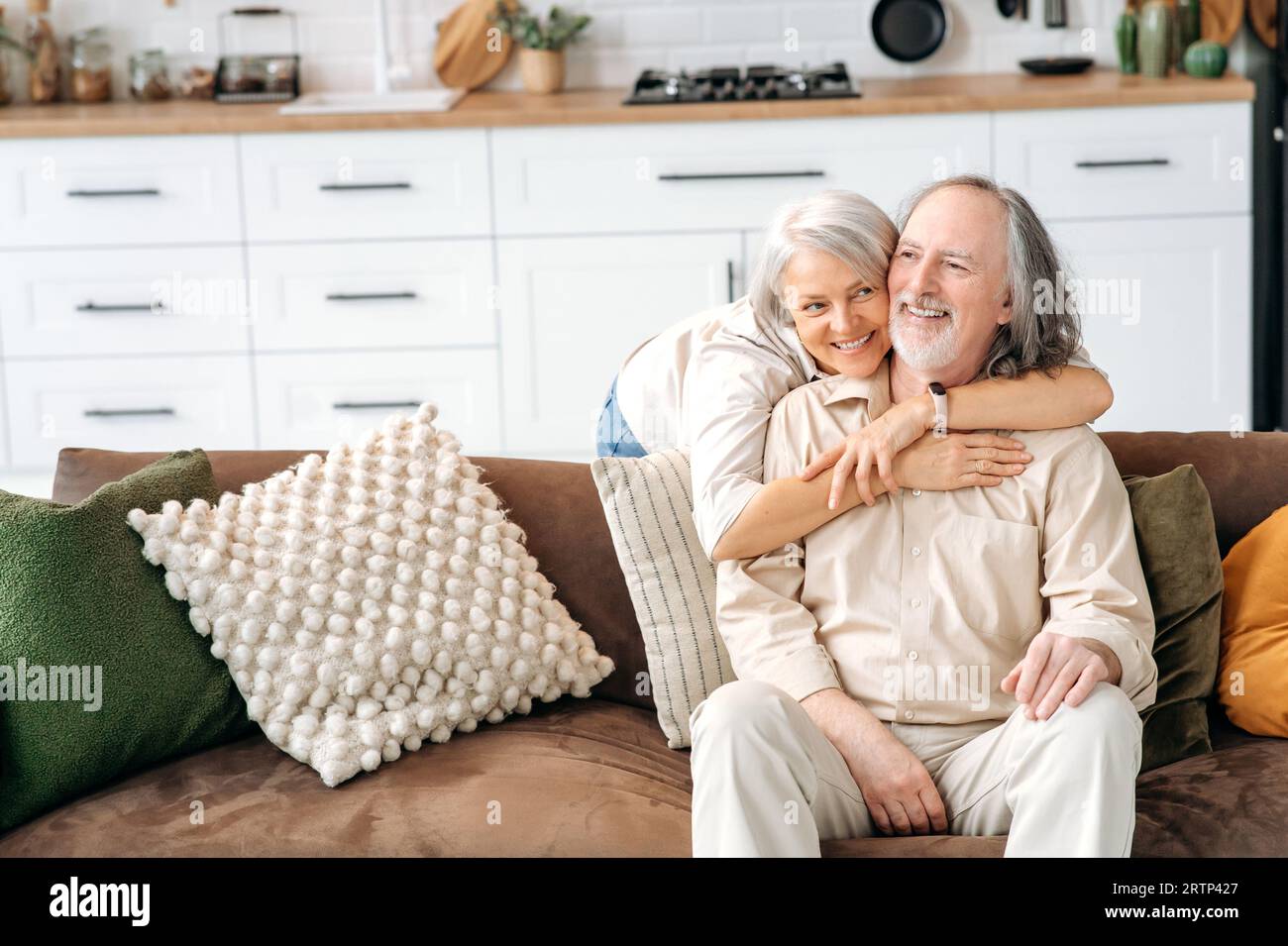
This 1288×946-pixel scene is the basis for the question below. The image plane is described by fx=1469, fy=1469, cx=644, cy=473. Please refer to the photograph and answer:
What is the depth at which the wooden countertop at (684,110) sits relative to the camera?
362 cm

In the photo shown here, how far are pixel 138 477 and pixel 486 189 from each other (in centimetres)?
193

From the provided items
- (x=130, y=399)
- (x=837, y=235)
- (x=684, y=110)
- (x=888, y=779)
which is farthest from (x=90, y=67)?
(x=888, y=779)

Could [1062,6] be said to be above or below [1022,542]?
above

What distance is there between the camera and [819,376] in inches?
81.3

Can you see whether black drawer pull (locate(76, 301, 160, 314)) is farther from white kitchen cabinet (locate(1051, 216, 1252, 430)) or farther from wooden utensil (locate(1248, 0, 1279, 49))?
wooden utensil (locate(1248, 0, 1279, 49))

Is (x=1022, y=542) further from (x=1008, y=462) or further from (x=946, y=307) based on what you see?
(x=946, y=307)

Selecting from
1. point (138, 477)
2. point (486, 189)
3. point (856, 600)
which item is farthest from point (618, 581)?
point (486, 189)

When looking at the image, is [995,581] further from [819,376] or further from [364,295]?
[364,295]

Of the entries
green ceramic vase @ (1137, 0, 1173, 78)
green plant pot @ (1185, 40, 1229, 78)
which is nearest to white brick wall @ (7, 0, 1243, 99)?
green ceramic vase @ (1137, 0, 1173, 78)

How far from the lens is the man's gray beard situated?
191 cm

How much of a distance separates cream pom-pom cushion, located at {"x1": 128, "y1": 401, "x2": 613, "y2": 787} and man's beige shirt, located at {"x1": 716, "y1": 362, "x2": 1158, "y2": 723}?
0.30 meters

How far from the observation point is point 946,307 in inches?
75.0

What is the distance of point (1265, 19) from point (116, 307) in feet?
10.4
